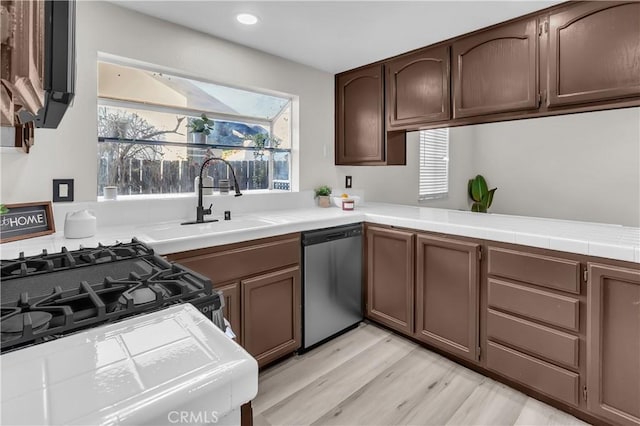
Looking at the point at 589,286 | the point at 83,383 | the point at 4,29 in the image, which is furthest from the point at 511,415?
the point at 4,29

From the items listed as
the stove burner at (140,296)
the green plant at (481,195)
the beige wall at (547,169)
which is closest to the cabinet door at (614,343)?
the stove burner at (140,296)

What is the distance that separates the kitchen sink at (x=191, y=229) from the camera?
1.78m

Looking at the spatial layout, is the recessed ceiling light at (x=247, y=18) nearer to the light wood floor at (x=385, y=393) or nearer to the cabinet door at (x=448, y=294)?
the cabinet door at (x=448, y=294)

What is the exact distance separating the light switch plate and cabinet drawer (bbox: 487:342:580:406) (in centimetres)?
261

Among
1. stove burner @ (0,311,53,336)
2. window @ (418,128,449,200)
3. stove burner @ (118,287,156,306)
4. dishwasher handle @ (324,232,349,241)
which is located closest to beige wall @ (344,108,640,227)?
window @ (418,128,449,200)

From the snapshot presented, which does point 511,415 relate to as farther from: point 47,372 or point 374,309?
point 47,372

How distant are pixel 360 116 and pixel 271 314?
1.95 m

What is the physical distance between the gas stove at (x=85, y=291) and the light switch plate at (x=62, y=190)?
783 mm

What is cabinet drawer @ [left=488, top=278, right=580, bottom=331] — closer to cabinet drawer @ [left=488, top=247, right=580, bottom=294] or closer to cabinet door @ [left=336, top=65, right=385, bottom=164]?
cabinet drawer @ [left=488, top=247, right=580, bottom=294]

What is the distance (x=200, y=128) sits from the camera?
2516 millimetres

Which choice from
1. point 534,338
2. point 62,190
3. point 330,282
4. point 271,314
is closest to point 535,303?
point 534,338

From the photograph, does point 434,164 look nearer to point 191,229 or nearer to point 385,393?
point 385,393

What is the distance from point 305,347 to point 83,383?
→ 79.9 inches

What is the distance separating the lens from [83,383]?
484mm
